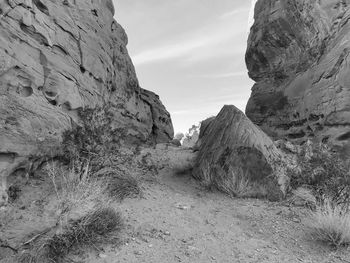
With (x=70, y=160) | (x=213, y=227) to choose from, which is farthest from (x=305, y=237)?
(x=70, y=160)

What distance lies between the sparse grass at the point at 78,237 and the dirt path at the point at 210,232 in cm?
33

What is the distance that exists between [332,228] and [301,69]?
11904mm

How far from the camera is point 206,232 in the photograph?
736 centimetres

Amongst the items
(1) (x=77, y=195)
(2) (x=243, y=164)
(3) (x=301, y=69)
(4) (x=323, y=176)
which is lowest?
(4) (x=323, y=176)

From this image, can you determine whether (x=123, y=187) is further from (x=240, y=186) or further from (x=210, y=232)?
(x=240, y=186)

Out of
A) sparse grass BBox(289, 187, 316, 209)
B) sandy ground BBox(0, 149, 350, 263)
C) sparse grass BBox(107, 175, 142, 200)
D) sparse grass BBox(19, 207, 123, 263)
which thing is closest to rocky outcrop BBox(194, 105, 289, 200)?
sparse grass BBox(289, 187, 316, 209)

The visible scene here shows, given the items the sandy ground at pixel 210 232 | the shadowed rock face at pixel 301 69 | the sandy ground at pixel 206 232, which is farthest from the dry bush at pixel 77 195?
the shadowed rock face at pixel 301 69

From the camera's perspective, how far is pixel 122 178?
28.9ft

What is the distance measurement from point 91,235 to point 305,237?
4616mm

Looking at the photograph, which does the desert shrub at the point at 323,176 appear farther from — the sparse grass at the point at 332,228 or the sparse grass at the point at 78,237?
the sparse grass at the point at 78,237

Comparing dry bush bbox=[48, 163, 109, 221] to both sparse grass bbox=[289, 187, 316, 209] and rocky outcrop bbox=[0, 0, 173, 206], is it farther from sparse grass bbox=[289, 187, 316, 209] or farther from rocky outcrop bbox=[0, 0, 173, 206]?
sparse grass bbox=[289, 187, 316, 209]

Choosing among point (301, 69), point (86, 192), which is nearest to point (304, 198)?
point (86, 192)

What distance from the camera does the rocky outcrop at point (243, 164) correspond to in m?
9.79

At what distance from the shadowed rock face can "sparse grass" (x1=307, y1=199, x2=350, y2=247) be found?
261 inches
